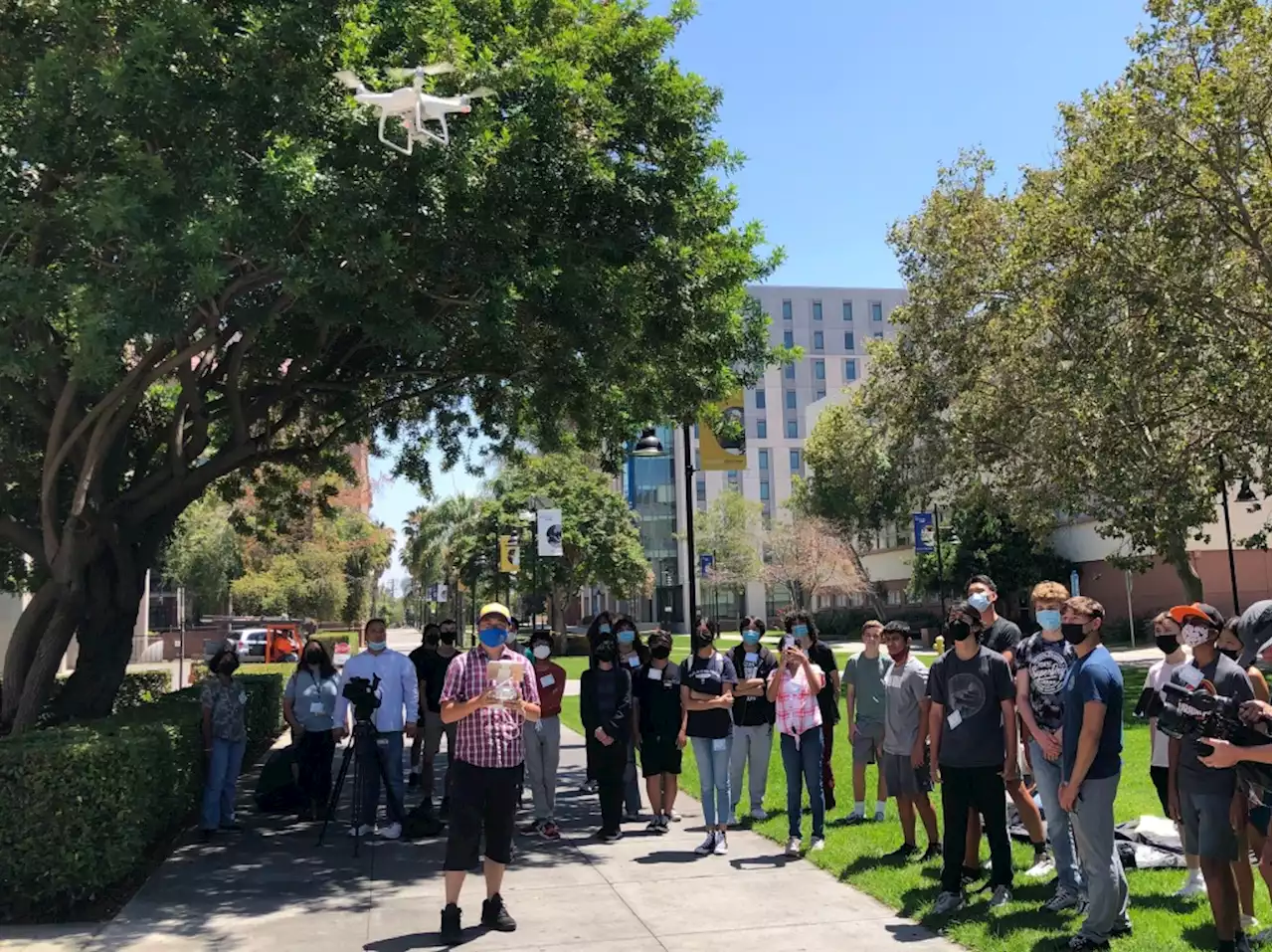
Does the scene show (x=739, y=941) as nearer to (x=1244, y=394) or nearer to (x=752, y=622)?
(x=752, y=622)

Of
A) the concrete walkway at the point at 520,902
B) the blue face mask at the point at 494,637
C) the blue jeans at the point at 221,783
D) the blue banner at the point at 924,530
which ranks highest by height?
the blue banner at the point at 924,530

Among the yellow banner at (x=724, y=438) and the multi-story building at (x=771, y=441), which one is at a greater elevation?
the multi-story building at (x=771, y=441)

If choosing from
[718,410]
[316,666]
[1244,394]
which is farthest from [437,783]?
[1244,394]

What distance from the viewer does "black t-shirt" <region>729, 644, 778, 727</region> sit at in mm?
9297

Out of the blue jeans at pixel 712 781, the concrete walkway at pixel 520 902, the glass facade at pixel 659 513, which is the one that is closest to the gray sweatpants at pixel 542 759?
the concrete walkway at pixel 520 902

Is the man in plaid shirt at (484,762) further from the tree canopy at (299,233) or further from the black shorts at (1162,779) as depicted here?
the black shorts at (1162,779)

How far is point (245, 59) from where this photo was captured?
336 inches

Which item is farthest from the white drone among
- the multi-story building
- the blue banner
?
the multi-story building

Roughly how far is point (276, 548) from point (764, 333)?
43.2 metres

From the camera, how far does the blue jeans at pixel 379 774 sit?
30.8 feet

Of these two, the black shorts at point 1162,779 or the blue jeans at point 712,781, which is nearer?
the black shorts at point 1162,779

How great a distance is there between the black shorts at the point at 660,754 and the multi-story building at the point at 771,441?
63.0 meters

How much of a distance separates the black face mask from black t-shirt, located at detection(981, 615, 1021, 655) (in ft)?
4.71

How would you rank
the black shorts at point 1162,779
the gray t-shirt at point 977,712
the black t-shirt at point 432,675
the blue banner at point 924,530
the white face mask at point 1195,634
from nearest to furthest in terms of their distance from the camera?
the white face mask at point 1195,634
the gray t-shirt at point 977,712
the black shorts at point 1162,779
the black t-shirt at point 432,675
the blue banner at point 924,530
